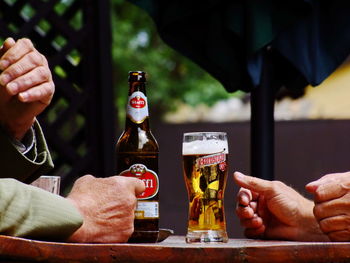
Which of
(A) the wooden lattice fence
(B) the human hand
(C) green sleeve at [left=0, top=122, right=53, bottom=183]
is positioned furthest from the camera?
(A) the wooden lattice fence

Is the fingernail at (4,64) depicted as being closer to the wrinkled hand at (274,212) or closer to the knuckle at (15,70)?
the knuckle at (15,70)

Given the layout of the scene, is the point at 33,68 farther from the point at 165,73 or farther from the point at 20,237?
the point at 165,73

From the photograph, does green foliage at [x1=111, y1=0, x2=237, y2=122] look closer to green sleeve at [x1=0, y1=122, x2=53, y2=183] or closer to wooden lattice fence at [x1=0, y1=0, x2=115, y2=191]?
wooden lattice fence at [x1=0, y1=0, x2=115, y2=191]

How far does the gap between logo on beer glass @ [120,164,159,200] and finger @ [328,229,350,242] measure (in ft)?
1.32

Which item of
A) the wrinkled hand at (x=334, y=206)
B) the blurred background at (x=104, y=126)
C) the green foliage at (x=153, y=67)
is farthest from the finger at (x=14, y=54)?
the green foliage at (x=153, y=67)

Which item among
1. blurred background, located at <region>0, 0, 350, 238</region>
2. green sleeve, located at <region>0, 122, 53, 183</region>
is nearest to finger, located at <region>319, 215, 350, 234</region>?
green sleeve, located at <region>0, 122, 53, 183</region>

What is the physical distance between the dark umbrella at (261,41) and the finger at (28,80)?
91 centimetres

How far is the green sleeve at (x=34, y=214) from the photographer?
124cm

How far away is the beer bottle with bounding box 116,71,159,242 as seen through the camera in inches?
62.4

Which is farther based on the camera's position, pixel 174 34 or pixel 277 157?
pixel 277 157

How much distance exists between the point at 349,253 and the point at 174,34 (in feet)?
4.73

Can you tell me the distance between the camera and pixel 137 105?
1.65 m

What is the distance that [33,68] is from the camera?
1.67 metres

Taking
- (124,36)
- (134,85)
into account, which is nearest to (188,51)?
(134,85)
